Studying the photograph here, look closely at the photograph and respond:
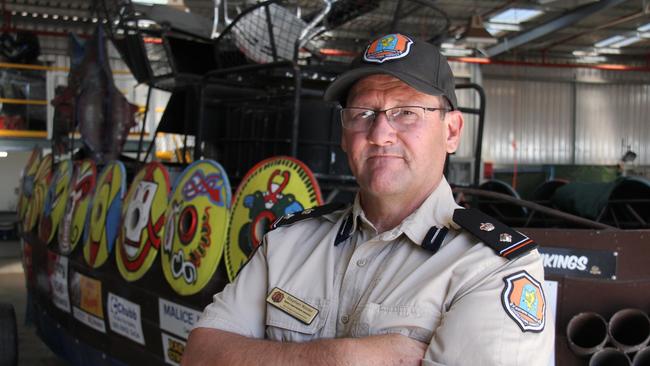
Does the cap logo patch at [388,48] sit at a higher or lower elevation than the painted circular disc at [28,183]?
higher

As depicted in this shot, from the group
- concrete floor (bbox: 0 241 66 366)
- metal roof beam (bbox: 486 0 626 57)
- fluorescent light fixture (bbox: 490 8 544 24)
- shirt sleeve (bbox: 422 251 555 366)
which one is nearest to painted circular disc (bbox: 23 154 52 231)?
concrete floor (bbox: 0 241 66 366)

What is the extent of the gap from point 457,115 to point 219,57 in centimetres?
320

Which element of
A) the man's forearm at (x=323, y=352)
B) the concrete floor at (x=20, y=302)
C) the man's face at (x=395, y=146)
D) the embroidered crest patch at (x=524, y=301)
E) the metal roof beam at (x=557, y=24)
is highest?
the metal roof beam at (x=557, y=24)

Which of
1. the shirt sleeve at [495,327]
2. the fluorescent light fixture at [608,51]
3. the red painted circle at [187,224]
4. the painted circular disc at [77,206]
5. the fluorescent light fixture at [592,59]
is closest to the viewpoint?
the shirt sleeve at [495,327]

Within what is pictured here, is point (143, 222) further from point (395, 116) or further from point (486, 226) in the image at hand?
point (486, 226)

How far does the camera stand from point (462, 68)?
720 inches

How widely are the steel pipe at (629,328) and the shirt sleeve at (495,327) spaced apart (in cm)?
96

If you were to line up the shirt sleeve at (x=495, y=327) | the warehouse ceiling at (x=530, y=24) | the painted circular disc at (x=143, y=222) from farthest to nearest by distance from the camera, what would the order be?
the warehouse ceiling at (x=530, y=24)
the painted circular disc at (x=143, y=222)
the shirt sleeve at (x=495, y=327)

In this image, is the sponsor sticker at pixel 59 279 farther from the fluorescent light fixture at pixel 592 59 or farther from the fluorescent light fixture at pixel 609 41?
the fluorescent light fixture at pixel 592 59

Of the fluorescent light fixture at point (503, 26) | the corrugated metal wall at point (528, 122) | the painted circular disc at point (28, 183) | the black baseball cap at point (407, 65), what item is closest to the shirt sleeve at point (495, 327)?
the black baseball cap at point (407, 65)

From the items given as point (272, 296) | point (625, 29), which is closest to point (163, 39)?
point (272, 296)

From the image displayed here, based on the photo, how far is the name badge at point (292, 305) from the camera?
146cm

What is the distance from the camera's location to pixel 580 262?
7.39 feet

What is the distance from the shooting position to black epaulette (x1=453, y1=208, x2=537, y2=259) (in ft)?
4.35
